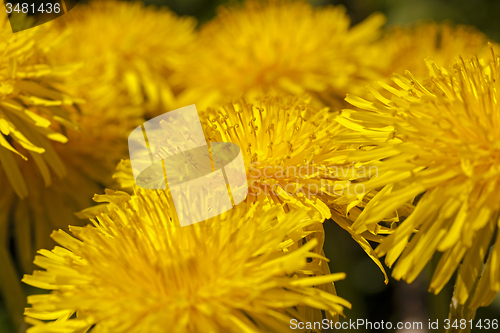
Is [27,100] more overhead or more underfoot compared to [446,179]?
more overhead

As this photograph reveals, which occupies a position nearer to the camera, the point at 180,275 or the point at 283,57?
the point at 180,275

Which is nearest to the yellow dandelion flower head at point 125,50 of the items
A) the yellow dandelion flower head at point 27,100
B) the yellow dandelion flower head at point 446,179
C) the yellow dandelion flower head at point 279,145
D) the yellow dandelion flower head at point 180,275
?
the yellow dandelion flower head at point 27,100

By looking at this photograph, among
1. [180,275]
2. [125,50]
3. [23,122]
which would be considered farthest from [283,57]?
[180,275]

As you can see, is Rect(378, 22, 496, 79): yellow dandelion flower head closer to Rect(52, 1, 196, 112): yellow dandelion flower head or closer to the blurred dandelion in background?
the blurred dandelion in background

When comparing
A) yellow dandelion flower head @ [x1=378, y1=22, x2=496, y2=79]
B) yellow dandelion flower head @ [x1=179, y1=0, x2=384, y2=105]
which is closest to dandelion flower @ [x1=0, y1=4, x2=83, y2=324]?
yellow dandelion flower head @ [x1=179, y1=0, x2=384, y2=105]

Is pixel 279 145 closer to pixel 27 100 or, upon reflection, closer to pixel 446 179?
pixel 446 179

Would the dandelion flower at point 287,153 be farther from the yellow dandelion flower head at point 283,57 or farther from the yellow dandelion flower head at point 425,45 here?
the yellow dandelion flower head at point 425,45

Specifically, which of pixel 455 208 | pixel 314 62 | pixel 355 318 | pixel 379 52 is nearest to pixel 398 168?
pixel 455 208
